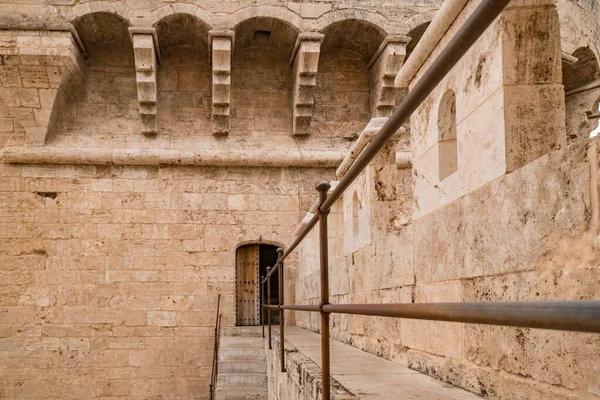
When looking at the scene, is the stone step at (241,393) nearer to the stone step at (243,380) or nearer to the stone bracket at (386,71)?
the stone step at (243,380)

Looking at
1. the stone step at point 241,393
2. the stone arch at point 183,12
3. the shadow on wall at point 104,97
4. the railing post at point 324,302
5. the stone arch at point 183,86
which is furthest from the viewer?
the stone arch at point 183,86

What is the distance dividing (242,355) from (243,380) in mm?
530

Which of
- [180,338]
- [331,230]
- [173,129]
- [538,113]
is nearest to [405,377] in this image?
[538,113]

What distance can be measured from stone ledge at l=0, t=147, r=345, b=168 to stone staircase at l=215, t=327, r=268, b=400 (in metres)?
2.51

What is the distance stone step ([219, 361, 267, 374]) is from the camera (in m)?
6.48

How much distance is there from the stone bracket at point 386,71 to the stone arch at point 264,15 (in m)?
1.24

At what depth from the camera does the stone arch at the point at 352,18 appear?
823 centimetres

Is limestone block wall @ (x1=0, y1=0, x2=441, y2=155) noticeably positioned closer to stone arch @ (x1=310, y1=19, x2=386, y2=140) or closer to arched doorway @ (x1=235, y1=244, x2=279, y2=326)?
stone arch @ (x1=310, y1=19, x2=386, y2=140)

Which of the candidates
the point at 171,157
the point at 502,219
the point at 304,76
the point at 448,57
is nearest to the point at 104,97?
the point at 171,157

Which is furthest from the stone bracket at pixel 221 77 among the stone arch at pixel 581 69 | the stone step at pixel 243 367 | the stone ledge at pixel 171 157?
the stone arch at pixel 581 69

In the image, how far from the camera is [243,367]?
654 cm

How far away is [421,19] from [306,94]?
1.83 meters

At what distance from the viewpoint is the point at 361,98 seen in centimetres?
912

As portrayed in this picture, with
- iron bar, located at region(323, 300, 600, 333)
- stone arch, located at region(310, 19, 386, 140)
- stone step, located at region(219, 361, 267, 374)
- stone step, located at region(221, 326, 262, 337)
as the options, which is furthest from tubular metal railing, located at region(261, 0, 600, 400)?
stone arch, located at region(310, 19, 386, 140)
